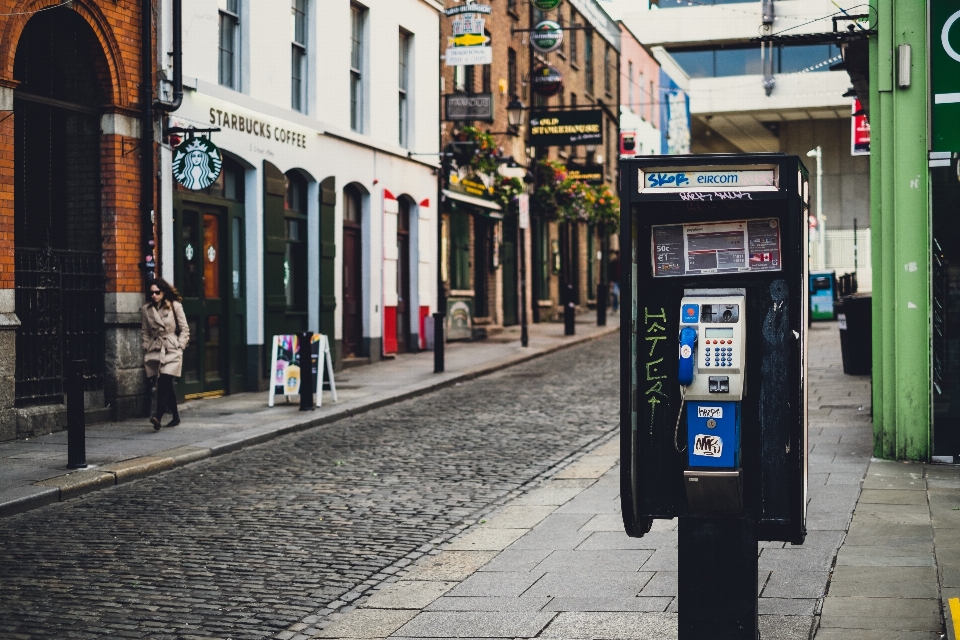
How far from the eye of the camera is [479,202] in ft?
92.2

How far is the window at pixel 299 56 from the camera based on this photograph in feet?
61.6

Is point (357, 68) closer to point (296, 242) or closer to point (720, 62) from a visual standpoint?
point (296, 242)

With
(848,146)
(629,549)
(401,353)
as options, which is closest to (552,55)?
(401,353)

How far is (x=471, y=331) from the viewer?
27094 millimetres

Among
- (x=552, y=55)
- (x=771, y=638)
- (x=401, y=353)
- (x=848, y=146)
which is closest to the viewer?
(x=771, y=638)

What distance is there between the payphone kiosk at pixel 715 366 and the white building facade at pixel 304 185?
10.8 metres

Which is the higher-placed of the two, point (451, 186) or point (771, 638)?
point (451, 186)

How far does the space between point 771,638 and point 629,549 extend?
202 cm

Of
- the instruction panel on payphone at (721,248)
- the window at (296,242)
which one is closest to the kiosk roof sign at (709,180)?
the instruction panel on payphone at (721,248)

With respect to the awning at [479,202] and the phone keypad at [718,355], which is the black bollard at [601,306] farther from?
the phone keypad at [718,355]

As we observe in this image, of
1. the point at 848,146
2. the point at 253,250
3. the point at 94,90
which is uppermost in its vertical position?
the point at 848,146

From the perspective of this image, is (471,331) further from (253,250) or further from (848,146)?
(848,146)

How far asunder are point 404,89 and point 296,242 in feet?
19.8

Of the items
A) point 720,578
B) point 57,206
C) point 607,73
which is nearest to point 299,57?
point 57,206
